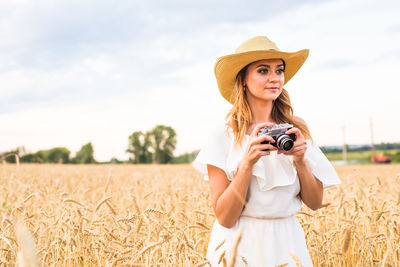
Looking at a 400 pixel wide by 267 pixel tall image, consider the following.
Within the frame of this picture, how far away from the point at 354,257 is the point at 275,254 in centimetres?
164

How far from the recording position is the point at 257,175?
7.48 ft

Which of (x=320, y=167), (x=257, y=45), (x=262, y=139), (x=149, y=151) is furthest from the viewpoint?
(x=149, y=151)

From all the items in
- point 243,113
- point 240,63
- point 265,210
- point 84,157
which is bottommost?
point 265,210

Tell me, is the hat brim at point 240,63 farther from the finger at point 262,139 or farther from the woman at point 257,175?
the finger at point 262,139

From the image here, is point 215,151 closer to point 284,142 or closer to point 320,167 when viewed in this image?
point 284,142

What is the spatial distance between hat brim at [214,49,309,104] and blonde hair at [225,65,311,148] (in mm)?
79

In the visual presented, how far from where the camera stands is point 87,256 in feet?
8.71

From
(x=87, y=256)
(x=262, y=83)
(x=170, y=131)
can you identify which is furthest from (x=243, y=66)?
(x=170, y=131)

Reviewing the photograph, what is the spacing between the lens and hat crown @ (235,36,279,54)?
8.05ft

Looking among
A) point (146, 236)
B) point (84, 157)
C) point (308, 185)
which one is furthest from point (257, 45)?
point (84, 157)

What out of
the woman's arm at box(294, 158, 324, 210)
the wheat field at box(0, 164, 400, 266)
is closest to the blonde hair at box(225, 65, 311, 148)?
the woman's arm at box(294, 158, 324, 210)

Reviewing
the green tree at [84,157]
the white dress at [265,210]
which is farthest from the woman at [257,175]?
the green tree at [84,157]

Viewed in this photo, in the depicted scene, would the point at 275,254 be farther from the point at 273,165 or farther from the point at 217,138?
the point at 217,138

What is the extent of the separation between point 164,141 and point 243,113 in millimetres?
79435
